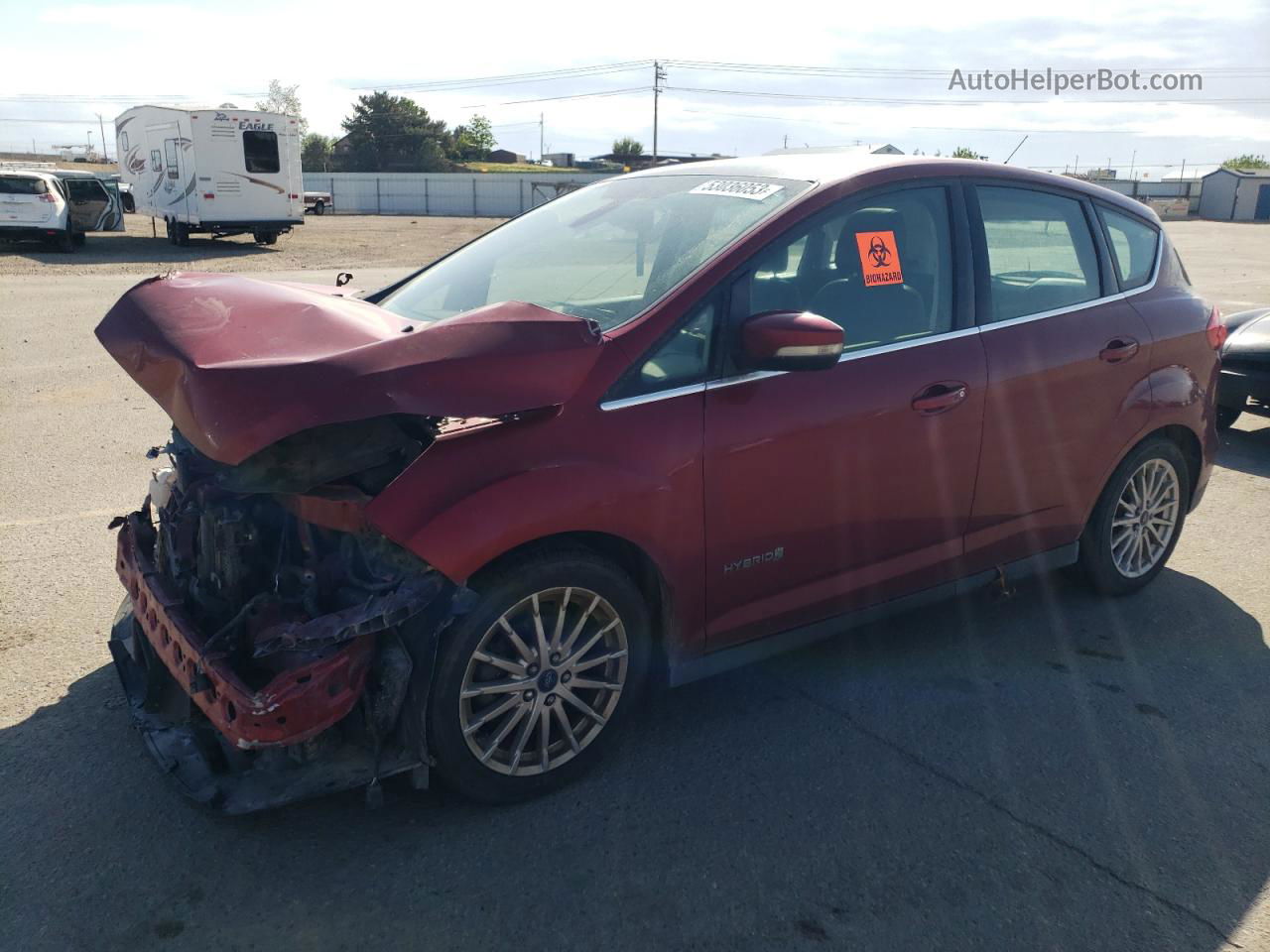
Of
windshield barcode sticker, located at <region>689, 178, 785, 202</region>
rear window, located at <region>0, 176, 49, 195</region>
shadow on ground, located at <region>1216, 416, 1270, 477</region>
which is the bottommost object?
shadow on ground, located at <region>1216, 416, 1270, 477</region>

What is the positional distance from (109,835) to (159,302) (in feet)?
5.19

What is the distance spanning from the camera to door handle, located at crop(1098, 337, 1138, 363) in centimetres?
422

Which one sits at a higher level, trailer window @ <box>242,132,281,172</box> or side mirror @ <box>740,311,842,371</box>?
trailer window @ <box>242,132,281,172</box>

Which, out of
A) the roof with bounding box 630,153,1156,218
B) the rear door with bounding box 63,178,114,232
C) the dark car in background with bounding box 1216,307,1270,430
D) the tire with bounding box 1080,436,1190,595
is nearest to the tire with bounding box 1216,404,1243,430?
the dark car in background with bounding box 1216,307,1270,430

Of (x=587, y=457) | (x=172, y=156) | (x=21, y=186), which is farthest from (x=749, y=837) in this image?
(x=172, y=156)

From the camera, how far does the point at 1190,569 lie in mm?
5258

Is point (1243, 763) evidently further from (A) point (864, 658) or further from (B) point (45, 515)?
(B) point (45, 515)

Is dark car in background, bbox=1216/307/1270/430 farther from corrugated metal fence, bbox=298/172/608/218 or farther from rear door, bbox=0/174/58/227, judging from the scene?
corrugated metal fence, bbox=298/172/608/218

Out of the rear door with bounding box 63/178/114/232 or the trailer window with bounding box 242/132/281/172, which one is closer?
the trailer window with bounding box 242/132/281/172

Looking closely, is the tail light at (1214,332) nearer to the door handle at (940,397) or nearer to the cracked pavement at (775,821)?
→ the cracked pavement at (775,821)

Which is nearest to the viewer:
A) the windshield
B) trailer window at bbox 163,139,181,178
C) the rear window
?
the windshield

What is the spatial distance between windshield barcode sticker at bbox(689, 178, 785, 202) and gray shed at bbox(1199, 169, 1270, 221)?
2696 inches

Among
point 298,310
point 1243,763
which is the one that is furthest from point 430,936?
point 1243,763

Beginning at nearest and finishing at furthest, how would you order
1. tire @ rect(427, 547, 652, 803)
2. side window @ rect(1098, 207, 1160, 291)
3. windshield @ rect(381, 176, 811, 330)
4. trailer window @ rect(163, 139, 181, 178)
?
1. tire @ rect(427, 547, 652, 803)
2. windshield @ rect(381, 176, 811, 330)
3. side window @ rect(1098, 207, 1160, 291)
4. trailer window @ rect(163, 139, 181, 178)
